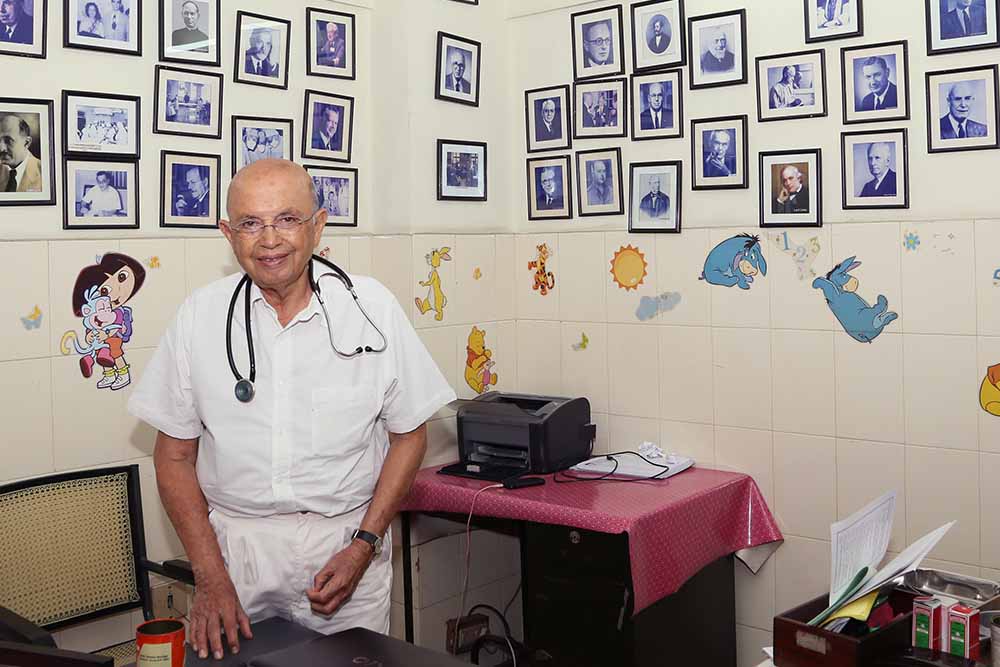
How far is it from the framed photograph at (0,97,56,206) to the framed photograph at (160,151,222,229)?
0.32 meters

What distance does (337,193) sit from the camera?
11.3 ft

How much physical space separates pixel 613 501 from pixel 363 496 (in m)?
0.84

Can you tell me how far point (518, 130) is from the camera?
3.83 metres

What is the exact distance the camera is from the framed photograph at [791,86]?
120 inches

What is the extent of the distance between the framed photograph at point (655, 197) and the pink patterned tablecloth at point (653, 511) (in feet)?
2.72

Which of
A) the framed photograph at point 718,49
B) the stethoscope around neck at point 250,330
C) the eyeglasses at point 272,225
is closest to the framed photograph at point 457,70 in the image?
the framed photograph at point 718,49

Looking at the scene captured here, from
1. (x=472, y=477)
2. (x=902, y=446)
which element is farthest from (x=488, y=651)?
(x=902, y=446)

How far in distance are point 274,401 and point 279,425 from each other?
56 millimetres

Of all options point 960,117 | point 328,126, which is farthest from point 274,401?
point 960,117

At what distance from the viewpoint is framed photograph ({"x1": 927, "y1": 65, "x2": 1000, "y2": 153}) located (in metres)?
2.77

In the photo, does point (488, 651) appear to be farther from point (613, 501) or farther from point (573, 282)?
point (573, 282)

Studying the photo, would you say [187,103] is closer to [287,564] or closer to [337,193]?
[337,193]

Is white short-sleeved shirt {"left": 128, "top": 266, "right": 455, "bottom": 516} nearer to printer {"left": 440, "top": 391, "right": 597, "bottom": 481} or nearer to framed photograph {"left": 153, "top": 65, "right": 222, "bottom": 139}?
framed photograph {"left": 153, "top": 65, "right": 222, "bottom": 139}

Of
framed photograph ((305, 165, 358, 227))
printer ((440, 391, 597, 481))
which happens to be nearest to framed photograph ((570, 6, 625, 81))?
framed photograph ((305, 165, 358, 227))
